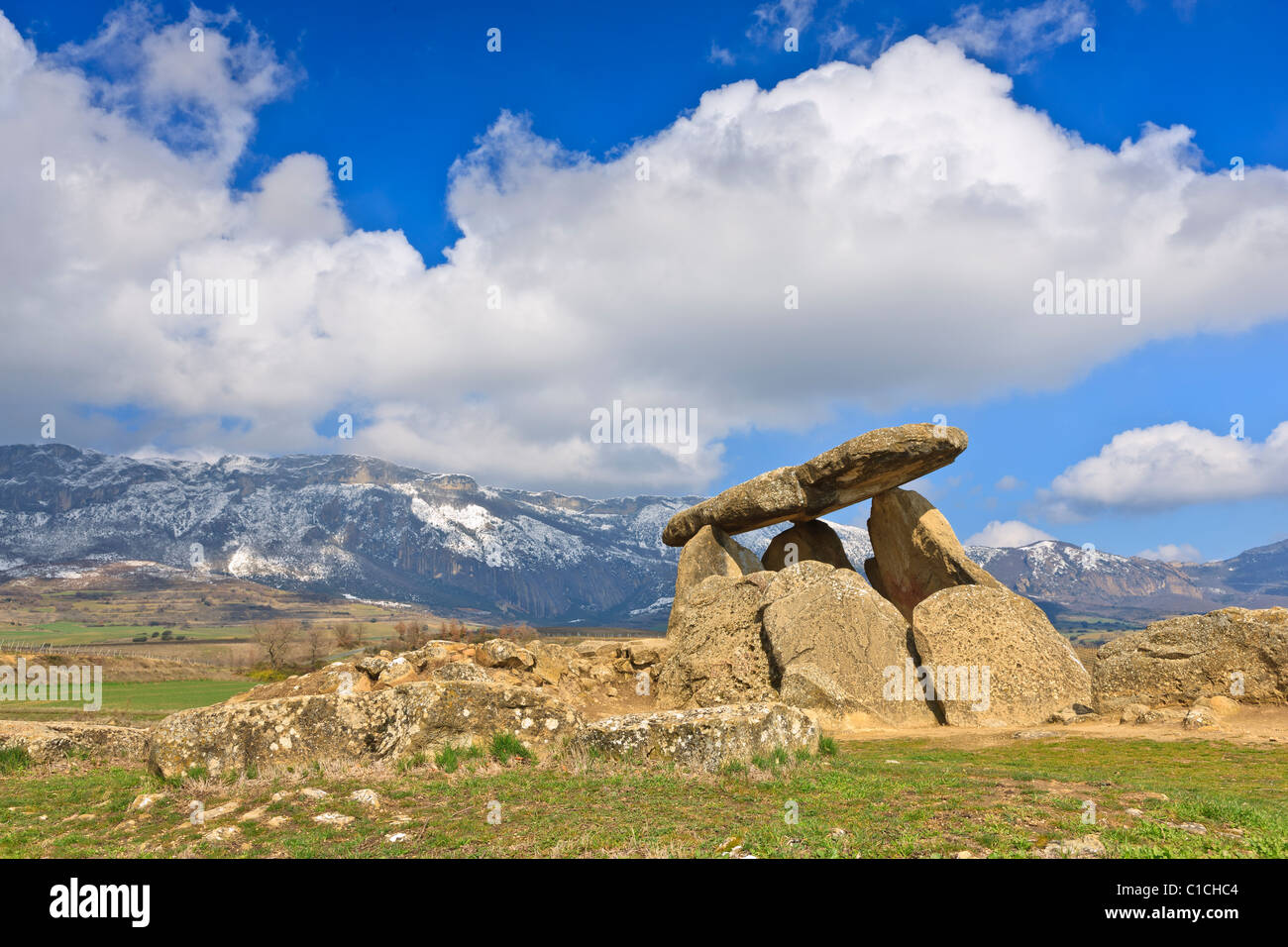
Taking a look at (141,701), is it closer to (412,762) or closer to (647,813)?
(412,762)

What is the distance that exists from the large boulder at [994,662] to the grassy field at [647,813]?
30.0 ft

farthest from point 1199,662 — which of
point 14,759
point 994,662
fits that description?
point 14,759

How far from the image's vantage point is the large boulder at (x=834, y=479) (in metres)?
30.8

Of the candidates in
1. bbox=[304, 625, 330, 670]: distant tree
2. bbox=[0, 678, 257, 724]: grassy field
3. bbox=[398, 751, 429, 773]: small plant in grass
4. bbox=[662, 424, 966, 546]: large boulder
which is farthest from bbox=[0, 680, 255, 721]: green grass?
bbox=[662, 424, 966, 546]: large boulder

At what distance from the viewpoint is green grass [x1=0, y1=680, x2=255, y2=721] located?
1187 inches

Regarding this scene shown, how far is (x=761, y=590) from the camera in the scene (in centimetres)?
2703

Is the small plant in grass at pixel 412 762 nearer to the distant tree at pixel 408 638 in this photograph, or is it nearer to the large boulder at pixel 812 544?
the large boulder at pixel 812 544

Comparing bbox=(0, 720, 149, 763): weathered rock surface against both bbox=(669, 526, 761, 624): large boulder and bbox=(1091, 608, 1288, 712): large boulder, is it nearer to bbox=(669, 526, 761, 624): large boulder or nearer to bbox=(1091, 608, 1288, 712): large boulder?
bbox=(669, 526, 761, 624): large boulder

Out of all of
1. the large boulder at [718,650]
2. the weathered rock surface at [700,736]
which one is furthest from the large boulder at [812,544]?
the weathered rock surface at [700,736]

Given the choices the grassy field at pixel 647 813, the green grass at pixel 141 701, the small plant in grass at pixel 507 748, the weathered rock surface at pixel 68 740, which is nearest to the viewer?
the grassy field at pixel 647 813

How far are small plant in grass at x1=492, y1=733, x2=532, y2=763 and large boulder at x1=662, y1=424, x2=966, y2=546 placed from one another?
22.4 meters

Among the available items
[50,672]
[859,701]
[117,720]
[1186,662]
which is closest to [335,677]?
[117,720]
